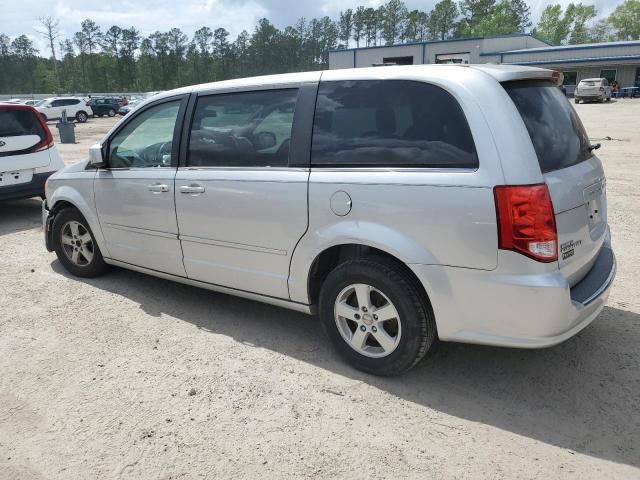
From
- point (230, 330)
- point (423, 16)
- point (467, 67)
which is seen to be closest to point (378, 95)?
point (467, 67)

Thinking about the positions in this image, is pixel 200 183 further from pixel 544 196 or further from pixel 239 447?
pixel 544 196

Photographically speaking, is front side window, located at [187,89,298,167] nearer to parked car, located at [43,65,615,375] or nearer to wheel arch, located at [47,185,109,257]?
parked car, located at [43,65,615,375]

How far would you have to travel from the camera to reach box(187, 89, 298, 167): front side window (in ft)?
11.7

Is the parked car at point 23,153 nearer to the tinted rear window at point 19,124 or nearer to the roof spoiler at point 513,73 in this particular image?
the tinted rear window at point 19,124

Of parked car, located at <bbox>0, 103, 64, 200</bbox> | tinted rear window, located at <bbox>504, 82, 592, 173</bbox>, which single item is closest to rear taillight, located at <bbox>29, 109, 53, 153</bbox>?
parked car, located at <bbox>0, 103, 64, 200</bbox>

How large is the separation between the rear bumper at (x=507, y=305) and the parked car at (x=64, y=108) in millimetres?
39028

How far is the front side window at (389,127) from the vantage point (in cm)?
288

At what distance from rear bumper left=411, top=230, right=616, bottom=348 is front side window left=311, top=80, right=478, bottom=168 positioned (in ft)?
2.03

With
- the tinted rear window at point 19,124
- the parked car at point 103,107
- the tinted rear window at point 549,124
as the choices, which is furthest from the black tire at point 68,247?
the parked car at point 103,107

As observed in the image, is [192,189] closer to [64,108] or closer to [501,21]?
[64,108]

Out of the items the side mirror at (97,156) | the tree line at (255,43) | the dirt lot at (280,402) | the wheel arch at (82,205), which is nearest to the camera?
the dirt lot at (280,402)

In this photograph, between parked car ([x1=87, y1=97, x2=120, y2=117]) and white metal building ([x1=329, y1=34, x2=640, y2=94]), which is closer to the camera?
parked car ([x1=87, y1=97, x2=120, y2=117])

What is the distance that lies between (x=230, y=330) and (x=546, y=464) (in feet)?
7.84

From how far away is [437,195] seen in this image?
2.83 m
